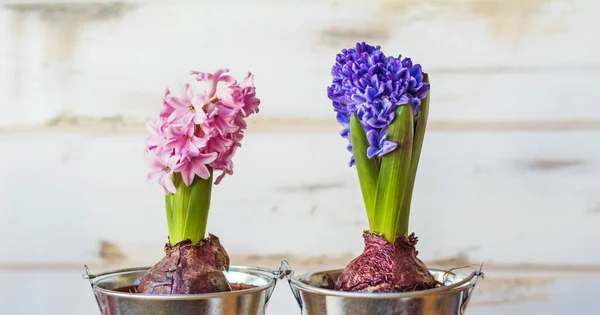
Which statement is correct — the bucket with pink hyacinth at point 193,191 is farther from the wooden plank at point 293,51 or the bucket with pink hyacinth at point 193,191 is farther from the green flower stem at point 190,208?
the wooden plank at point 293,51

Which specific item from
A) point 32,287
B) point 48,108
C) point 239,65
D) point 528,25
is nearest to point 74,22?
point 48,108

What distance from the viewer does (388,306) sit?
0.56 meters

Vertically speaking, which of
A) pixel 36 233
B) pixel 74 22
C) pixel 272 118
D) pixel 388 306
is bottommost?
pixel 388 306

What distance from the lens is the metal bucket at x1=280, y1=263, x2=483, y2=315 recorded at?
562 millimetres

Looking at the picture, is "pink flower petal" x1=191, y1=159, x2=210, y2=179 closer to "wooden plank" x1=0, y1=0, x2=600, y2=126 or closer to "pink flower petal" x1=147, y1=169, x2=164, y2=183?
"pink flower petal" x1=147, y1=169, x2=164, y2=183

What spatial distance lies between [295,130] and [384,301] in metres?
0.38

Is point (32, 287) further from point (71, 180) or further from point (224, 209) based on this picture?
point (224, 209)

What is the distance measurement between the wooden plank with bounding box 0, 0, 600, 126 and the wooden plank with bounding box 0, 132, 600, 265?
38 millimetres

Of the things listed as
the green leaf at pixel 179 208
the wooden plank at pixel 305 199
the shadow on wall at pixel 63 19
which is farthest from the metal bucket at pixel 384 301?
the shadow on wall at pixel 63 19

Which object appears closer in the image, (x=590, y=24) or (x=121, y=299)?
(x=121, y=299)

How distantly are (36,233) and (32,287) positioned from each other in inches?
2.8

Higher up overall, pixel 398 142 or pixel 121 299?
pixel 398 142

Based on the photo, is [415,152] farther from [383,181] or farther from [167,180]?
[167,180]

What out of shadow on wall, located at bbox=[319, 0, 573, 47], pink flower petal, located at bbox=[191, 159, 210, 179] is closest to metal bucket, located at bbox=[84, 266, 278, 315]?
pink flower petal, located at bbox=[191, 159, 210, 179]
